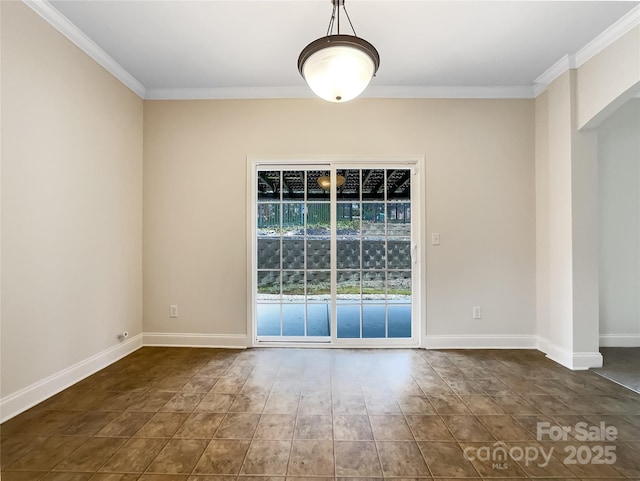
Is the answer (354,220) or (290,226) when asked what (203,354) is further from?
(354,220)

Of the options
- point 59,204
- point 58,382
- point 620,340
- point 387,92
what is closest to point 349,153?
point 387,92

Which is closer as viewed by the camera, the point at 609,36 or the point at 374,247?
the point at 609,36

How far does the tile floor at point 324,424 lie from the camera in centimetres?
148

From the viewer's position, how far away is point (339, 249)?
10.8 ft

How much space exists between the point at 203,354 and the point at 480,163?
Result: 356 cm

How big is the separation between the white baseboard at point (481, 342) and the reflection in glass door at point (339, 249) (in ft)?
0.99

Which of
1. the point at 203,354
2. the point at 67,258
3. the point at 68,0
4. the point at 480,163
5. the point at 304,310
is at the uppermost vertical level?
the point at 68,0

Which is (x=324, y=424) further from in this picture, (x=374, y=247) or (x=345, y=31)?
(x=345, y=31)

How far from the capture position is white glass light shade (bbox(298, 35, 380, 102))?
1.71 m

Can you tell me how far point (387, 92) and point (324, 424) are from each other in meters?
3.13

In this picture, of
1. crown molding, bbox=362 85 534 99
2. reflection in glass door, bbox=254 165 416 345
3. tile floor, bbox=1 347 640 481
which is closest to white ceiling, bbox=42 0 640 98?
crown molding, bbox=362 85 534 99

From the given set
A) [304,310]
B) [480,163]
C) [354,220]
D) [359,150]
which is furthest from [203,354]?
[480,163]

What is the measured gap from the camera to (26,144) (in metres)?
1.97

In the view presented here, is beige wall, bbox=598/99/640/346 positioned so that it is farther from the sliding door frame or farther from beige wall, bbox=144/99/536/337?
the sliding door frame
